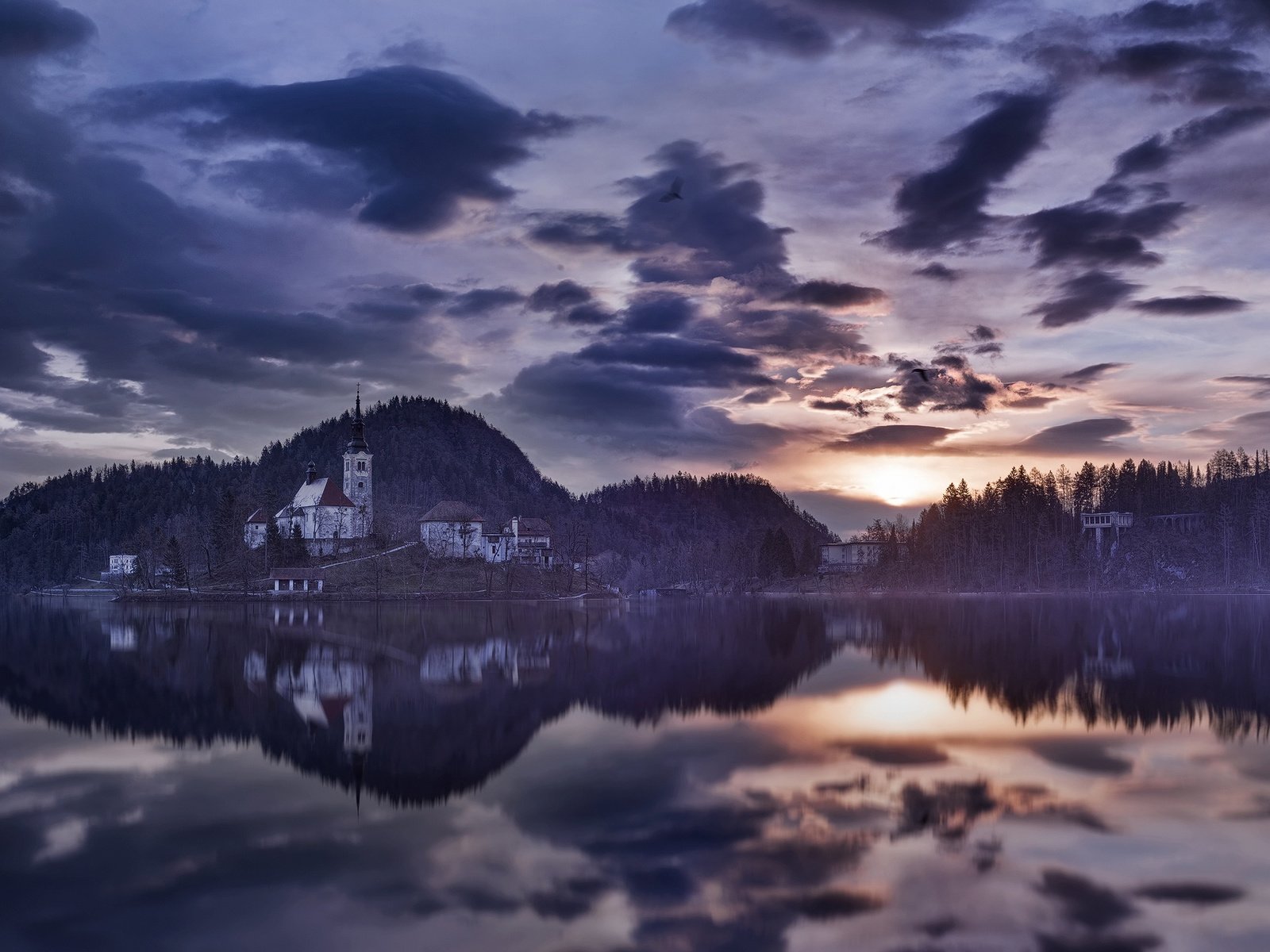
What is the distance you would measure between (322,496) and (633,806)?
168 meters

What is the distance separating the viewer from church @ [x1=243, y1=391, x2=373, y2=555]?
559ft

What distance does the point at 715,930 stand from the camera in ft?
50.3

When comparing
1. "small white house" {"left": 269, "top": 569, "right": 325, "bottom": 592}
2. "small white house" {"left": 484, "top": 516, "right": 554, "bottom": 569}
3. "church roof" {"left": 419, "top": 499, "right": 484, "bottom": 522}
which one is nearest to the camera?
"small white house" {"left": 269, "top": 569, "right": 325, "bottom": 592}

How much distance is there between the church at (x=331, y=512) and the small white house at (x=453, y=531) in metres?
11.6

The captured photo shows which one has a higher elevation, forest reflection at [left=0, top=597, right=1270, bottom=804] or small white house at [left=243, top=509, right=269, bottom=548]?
small white house at [left=243, top=509, right=269, bottom=548]

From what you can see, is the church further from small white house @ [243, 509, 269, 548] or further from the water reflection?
the water reflection

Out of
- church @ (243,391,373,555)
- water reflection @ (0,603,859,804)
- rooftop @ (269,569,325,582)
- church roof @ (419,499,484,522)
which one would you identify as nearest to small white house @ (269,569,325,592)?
rooftop @ (269,569,325,582)

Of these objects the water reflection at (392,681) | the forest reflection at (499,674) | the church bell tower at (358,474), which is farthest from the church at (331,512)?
the water reflection at (392,681)

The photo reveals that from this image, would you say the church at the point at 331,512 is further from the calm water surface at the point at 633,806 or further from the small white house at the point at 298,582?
the calm water surface at the point at 633,806

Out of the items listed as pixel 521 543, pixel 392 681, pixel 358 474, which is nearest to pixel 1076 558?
pixel 521 543

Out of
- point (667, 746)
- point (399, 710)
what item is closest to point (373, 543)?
point (399, 710)

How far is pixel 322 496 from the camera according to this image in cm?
17862

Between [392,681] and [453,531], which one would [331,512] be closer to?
[453,531]

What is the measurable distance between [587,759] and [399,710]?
39.7 ft
